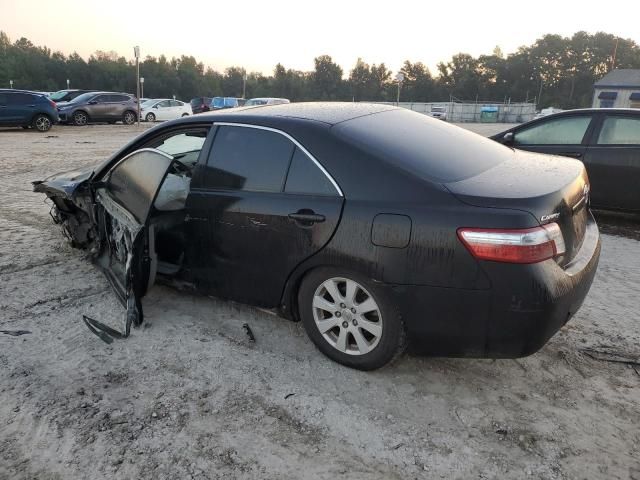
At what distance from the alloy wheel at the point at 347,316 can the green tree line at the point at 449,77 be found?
292ft

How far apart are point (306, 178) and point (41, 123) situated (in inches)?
766

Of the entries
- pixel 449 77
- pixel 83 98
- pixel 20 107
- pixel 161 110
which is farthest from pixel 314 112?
pixel 449 77

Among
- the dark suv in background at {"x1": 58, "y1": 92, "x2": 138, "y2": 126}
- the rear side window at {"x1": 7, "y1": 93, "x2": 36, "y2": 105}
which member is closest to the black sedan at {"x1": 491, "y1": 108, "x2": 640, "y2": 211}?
the rear side window at {"x1": 7, "y1": 93, "x2": 36, "y2": 105}

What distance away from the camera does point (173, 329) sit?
3.60 metres

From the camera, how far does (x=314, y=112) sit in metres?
3.44

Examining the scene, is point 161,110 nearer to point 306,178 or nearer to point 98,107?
point 98,107

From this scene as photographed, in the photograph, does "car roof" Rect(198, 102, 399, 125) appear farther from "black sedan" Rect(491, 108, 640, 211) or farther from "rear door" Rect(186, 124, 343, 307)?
"black sedan" Rect(491, 108, 640, 211)

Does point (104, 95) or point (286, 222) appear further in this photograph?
point (104, 95)

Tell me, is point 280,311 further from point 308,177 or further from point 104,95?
point 104,95

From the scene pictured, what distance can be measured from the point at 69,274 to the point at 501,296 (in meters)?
3.82

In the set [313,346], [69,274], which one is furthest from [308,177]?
[69,274]

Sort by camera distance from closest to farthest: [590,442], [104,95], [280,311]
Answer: [590,442] < [280,311] < [104,95]

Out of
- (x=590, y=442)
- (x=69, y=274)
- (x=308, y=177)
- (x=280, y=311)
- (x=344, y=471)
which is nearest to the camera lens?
(x=344, y=471)

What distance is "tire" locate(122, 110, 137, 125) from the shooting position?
23969mm
